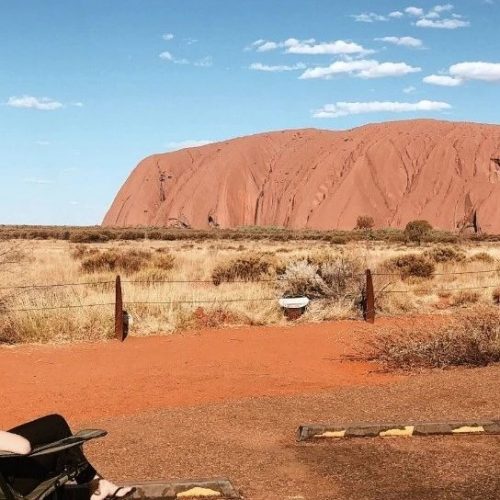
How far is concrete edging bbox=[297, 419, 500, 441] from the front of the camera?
5.89m

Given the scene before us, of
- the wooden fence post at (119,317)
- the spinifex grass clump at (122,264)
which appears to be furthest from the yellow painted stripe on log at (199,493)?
the spinifex grass clump at (122,264)

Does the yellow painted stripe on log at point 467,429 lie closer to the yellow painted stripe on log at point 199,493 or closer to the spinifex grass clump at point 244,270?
the yellow painted stripe on log at point 199,493

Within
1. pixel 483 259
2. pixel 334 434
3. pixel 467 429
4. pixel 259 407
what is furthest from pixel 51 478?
pixel 483 259

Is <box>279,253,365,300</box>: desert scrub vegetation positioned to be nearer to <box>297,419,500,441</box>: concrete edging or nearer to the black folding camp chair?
<box>297,419,500,441</box>: concrete edging

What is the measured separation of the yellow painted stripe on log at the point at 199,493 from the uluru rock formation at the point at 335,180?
8385cm

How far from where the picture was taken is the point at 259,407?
740 centimetres

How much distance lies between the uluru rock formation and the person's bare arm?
8564 cm

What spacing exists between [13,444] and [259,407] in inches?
185

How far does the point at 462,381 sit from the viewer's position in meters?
8.12

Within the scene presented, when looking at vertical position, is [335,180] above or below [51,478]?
above

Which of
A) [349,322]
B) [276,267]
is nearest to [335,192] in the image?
[276,267]

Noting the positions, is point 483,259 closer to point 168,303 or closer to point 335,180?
point 168,303

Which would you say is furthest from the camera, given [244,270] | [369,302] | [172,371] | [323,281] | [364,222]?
[364,222]

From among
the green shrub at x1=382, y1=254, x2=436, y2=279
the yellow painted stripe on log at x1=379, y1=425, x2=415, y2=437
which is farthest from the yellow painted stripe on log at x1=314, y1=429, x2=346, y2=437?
the green shrub at x1=382, y1=254, x2=436, y2=279
